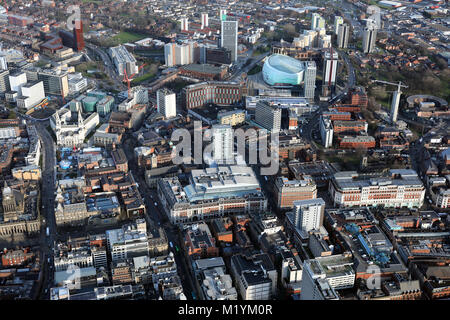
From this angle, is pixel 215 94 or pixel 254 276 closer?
pixel 254 276

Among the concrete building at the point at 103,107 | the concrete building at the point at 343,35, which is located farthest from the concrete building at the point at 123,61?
the concrete building at the point at 343,35

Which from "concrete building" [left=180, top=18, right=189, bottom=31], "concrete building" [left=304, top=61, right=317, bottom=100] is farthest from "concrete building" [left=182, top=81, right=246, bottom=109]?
"concrete building" [left=180, top=18, right=189, bottom=31]

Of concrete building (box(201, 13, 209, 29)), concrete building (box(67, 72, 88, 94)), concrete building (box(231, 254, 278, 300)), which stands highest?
concrete building (box(201, 13, 209, 29))

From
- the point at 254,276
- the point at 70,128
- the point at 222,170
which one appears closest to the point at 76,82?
the point at 70,128

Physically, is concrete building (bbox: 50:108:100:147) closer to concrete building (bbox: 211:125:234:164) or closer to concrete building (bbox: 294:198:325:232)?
concrete building (bbox: 211:125:234:164)

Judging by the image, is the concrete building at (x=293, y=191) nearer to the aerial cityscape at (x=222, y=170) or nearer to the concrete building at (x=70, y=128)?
the aerial cityscape at (x=222, y=170)

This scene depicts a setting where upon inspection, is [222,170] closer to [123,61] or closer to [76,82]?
[76,82]
